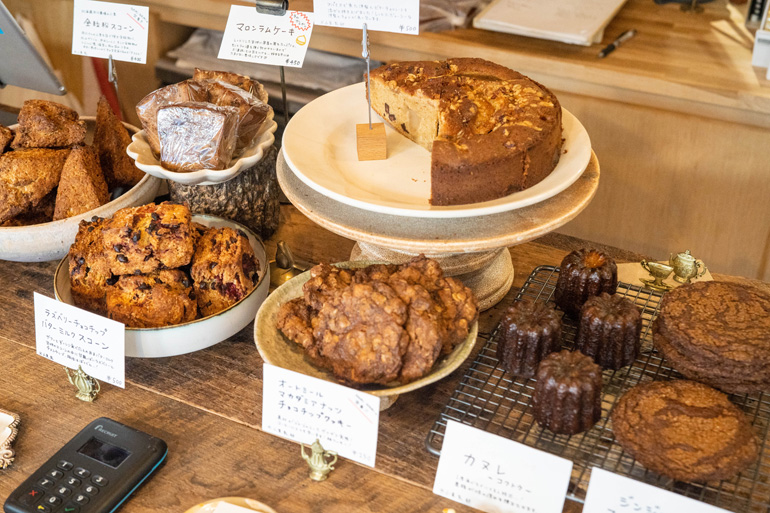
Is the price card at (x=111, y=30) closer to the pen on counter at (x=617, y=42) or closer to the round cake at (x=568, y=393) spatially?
the round cake at (x=568, y=393)

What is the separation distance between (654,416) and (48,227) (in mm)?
1142

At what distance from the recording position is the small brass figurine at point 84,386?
1.21 metres

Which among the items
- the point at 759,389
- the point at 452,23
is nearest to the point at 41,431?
the point at 759,389

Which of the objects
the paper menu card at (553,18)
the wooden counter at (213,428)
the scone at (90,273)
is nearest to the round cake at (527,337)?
the wooden counter at (213,428)

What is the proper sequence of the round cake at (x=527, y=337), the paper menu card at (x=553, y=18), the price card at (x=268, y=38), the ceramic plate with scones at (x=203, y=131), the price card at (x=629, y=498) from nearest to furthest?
the price card at (x=629, y=498)
the round cake at (x=527, y=337)
the ceramic plate with scones at (x=203, y=131)
the price card at (x=268, y=38)
the paper menu card at (x=553, y=18)

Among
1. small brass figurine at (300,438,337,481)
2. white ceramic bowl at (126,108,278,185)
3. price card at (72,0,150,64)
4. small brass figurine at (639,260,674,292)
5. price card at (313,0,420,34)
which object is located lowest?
small brass figurine at (300,438,337,481)

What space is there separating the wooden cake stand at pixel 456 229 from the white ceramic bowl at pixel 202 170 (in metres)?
0.06

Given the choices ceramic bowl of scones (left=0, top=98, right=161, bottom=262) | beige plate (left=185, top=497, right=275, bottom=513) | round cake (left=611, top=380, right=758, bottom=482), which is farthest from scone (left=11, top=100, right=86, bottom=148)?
round cake (left=611, top=380, right=758, bottom=482)

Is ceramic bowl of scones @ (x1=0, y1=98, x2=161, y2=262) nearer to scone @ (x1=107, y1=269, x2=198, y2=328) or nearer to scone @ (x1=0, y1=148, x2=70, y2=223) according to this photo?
scone @ (x1=0, y1=148, x2=70, y2=223)

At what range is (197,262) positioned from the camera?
1246mm

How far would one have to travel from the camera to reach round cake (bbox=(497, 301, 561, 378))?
1.11 meters

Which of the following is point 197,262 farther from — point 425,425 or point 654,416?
point 654,416

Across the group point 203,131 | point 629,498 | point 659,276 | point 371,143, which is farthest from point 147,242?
point 659,276

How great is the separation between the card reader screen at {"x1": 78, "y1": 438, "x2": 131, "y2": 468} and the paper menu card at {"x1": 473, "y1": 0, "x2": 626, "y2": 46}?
1985mm
